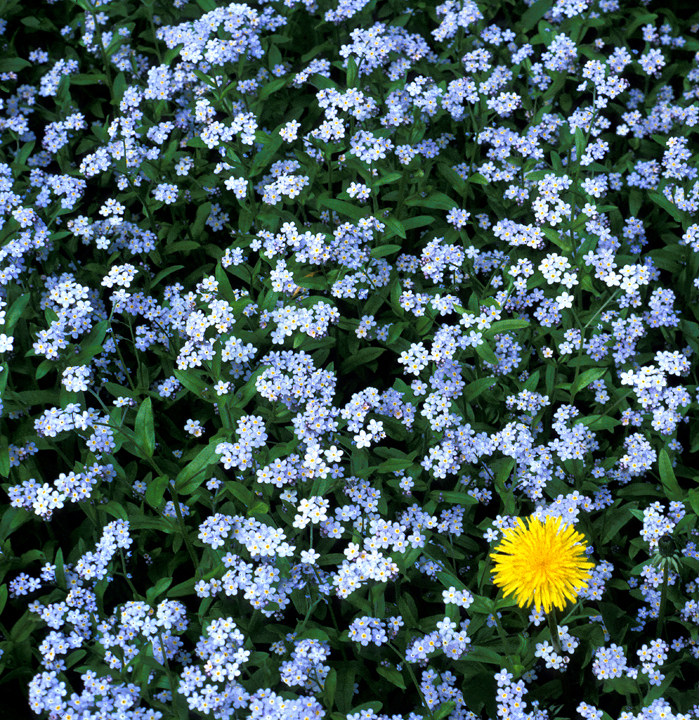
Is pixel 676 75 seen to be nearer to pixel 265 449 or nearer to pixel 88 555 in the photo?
pixel 265 449

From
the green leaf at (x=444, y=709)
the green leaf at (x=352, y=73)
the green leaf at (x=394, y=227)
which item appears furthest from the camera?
the green leaf at (x=352, y=73)

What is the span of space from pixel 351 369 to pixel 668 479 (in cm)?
153

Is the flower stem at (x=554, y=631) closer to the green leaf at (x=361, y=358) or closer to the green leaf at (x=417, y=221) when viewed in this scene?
the green leaf at (x=361, y=358)

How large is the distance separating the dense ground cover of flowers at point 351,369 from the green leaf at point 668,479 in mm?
12

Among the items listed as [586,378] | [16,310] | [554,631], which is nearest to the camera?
[554,631]

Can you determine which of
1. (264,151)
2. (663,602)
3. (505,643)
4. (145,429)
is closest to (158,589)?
(145,429)

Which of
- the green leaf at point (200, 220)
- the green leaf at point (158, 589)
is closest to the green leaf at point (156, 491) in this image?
the green leaf at point (158, 589)

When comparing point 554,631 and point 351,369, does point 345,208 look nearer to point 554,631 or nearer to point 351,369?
point 351,369

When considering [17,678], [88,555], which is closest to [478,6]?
[88,555]

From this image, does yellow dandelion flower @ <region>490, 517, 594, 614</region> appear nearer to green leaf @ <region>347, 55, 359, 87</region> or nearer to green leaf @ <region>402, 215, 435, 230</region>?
green leaf @ <region>402, 215, 435, 230</region>

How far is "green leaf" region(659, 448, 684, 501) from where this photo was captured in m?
3.29

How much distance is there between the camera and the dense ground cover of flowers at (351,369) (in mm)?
2988

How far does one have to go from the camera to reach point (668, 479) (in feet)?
10.8

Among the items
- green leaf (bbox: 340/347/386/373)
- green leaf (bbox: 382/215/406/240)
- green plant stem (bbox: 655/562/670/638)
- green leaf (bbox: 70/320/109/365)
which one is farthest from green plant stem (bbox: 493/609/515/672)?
green leaf (bbox: 70/320/109/365)
